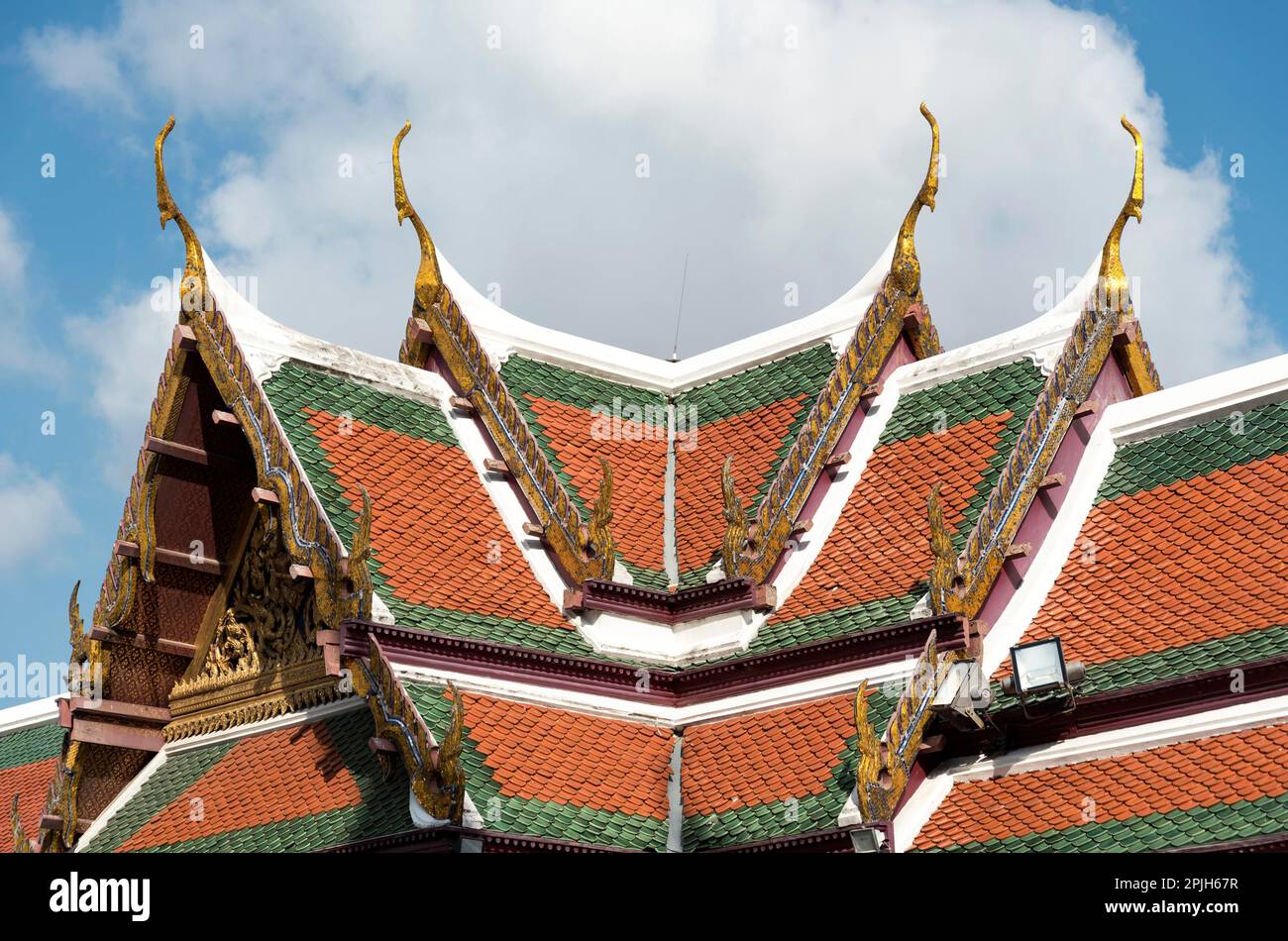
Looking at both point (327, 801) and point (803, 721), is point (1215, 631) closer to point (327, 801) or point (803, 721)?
point (803, 721)

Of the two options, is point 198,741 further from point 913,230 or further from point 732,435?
point 913,230

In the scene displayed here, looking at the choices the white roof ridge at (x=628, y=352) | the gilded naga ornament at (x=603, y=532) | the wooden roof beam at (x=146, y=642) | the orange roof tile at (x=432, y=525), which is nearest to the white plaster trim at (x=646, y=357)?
the white roof ridge at (x=628, y=352)

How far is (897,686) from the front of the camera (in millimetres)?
12695

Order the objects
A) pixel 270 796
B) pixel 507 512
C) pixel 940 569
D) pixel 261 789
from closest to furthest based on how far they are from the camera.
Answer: pixel 940 569 → pixel 270 796 → pixel 261 789 → pixel 507 512

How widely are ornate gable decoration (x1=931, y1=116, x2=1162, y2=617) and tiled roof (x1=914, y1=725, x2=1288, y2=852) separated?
1.25 metres

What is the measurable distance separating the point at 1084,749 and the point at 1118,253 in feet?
13.4

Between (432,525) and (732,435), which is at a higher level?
(732,435)

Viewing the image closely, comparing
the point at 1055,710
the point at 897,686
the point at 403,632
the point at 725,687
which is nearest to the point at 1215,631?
the point at 1055,710

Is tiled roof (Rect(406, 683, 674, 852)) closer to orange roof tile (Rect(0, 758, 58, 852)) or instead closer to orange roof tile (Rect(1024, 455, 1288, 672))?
orange roof tile (Rect(1024, 455, 1288, 672))

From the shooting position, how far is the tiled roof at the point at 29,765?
18.3 m

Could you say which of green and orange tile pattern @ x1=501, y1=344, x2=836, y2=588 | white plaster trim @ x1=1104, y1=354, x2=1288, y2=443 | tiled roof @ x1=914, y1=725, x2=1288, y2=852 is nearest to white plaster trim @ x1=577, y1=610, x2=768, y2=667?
green and orange tile pattern @ x1=501, y1=344, x2=836, y2=588

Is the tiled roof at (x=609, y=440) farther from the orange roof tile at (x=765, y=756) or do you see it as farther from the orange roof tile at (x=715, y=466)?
the orange roof tile at (x=765, y=756)

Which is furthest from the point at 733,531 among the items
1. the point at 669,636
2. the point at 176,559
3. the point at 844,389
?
the point at 176,559

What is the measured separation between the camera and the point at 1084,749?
1225 cm
